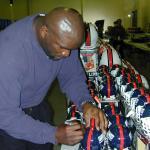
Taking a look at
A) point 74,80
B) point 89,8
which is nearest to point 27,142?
point 74,80

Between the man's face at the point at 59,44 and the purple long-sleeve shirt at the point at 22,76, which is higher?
the man's face at the point at 59,44

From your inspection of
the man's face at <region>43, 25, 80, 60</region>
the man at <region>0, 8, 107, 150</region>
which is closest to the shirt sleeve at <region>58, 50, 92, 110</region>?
the man at <region>0, 8, 107, 150</region>

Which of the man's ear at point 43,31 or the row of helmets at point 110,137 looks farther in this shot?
the row of helmets at point 110,137

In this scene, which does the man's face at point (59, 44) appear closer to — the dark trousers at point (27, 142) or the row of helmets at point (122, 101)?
the row of helmets at point (122, 101)

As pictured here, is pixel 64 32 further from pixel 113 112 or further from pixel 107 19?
pixel 107 19

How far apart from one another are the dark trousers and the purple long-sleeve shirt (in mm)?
204

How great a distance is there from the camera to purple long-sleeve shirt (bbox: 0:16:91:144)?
1177 mm

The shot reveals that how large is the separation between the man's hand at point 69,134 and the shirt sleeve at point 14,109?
27mm

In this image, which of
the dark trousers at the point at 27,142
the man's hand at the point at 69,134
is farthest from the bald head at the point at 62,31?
the dark trousers at the point at 27,142

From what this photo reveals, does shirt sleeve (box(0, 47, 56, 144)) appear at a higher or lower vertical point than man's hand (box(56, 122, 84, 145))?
higher

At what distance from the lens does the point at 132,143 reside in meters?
1.36

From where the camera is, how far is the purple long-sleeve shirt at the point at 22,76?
1.18m

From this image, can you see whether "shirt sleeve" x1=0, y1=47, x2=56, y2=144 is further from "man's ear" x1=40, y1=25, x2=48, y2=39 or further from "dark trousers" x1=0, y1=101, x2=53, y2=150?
"dark trousers" x1=0, y1=101, x2=53, y2=150

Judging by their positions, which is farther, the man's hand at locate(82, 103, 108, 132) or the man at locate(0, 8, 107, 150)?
the man's hand at locate(82, 103, 108, 132)
